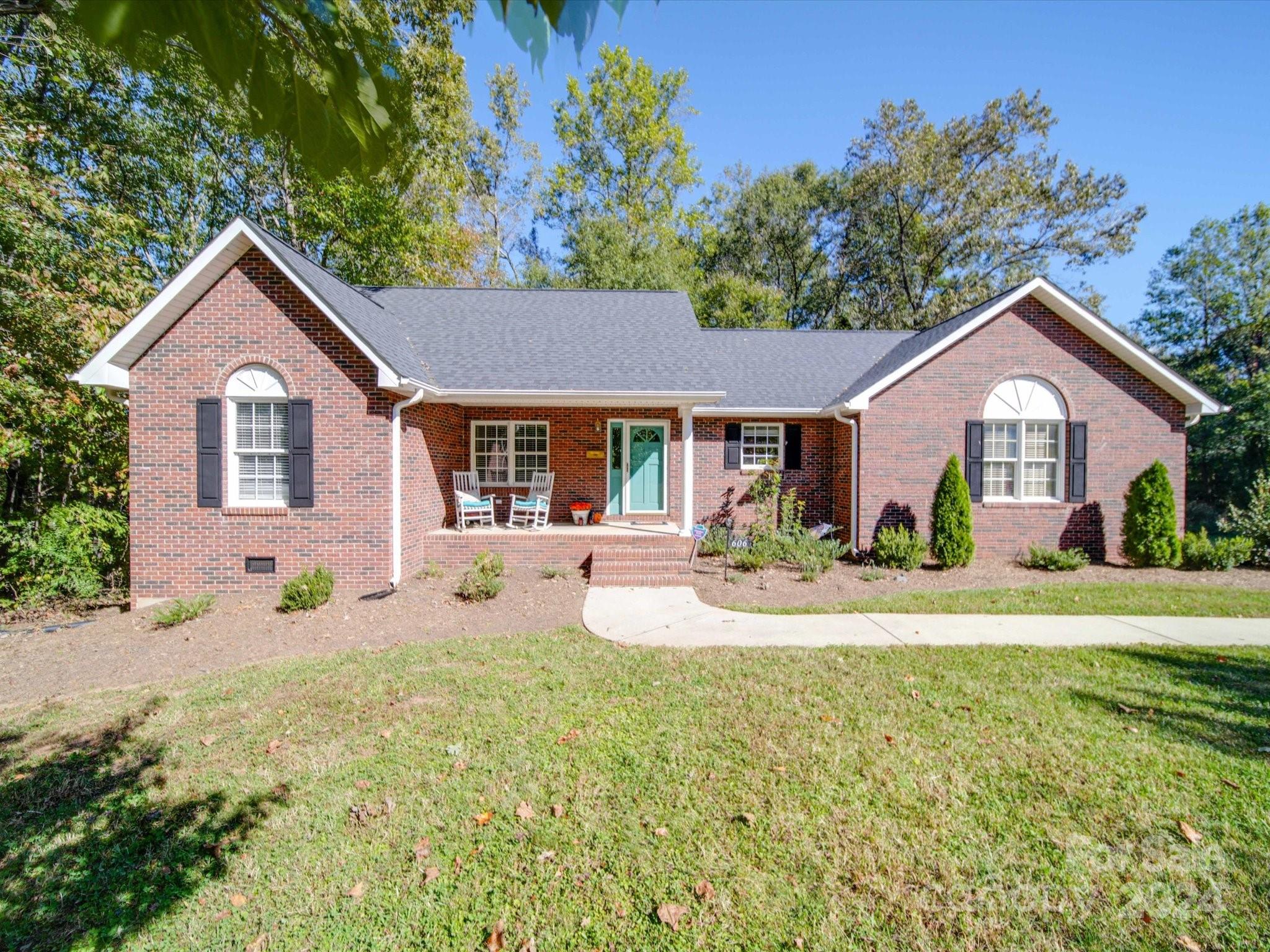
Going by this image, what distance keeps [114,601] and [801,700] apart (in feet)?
36.4

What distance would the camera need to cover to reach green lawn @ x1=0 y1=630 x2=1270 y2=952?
105 inches

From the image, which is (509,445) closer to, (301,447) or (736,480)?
(301,447)

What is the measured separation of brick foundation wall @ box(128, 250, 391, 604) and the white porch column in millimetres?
5823

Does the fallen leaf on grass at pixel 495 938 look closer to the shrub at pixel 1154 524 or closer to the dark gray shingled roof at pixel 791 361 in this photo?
the dark gray shingled roof at pixel 791 361

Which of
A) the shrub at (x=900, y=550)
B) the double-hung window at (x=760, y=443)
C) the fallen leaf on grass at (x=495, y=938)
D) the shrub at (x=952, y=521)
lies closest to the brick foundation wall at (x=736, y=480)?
the double-hung window at (x=760, y=443)

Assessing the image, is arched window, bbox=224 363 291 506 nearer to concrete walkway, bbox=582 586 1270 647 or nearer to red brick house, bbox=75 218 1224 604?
red brick house, bbox=75 218 1224 604

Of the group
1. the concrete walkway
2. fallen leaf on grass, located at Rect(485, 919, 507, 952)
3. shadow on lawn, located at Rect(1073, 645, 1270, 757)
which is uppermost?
the concrete walkway

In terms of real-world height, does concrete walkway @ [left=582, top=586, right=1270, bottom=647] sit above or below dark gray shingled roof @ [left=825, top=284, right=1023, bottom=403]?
below

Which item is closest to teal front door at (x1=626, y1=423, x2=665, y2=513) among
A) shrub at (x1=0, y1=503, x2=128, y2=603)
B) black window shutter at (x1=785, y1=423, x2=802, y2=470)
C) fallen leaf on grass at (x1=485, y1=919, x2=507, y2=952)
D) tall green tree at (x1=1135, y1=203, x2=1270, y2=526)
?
black window shutter at (x1=785, y1=423, x2=802, y2=470)

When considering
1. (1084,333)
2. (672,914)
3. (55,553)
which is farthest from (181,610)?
(1084,333)

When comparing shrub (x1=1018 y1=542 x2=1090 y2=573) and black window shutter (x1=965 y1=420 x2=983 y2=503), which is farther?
black window shutter (x1=965 y1=420 x2=983 y2=503)

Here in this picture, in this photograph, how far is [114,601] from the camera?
31.0 feet

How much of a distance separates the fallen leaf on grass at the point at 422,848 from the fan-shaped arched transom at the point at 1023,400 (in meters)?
12.2

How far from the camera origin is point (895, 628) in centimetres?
719
